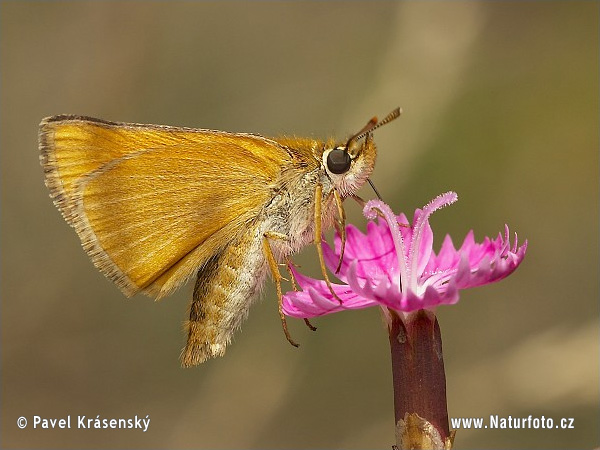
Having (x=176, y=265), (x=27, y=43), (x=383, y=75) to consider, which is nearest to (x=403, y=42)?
(x=383, y=75)

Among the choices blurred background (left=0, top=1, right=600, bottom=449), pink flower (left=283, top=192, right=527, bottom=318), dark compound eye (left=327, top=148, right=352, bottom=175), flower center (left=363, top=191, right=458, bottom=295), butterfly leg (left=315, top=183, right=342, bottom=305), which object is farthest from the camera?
blurred background (left=0, top=1, right=600, bottom=449)

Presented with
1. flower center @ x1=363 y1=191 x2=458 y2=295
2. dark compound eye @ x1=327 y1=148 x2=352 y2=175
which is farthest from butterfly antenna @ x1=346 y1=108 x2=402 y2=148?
flower center @ x1=363 y1=191 x2=458 y2=295

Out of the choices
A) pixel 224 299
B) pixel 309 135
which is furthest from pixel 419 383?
pixel 309 135

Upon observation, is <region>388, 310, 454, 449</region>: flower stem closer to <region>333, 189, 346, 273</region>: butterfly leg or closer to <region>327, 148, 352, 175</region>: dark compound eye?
<region>333, 189, 346, 273</region>: butterfly leg

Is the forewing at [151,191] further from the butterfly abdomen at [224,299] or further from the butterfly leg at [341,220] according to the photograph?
the butterfly leg at [341,220]

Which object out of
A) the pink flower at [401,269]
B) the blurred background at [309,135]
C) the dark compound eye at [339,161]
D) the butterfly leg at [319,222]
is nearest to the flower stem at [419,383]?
the pink flower at [401,269]

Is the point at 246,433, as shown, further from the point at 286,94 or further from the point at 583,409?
the point at 286,94
